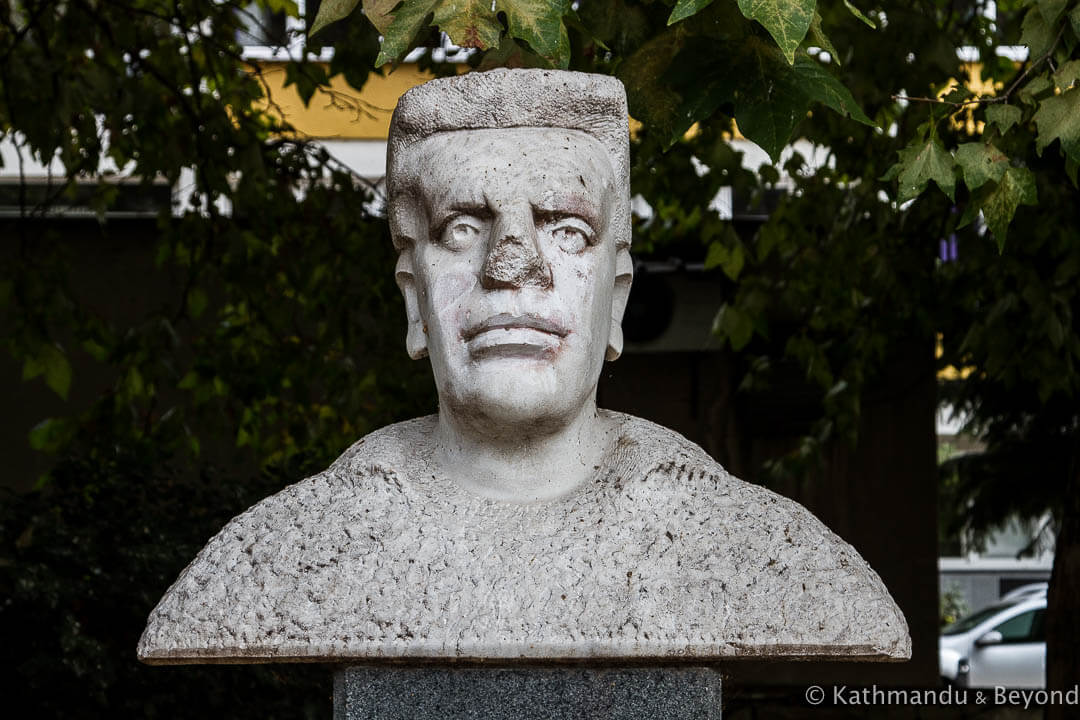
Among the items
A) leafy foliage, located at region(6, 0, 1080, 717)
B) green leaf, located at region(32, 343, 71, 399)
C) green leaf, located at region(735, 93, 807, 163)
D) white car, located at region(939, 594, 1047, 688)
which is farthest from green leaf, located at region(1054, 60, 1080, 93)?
white car, located at region(939, 594, 1047, 688)

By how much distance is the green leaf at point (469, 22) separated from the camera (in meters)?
3.08

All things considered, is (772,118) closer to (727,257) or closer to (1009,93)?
(1009,93)

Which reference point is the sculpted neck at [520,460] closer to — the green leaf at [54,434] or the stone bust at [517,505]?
the stone bust at [517,505]

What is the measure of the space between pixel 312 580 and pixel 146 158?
386 cm

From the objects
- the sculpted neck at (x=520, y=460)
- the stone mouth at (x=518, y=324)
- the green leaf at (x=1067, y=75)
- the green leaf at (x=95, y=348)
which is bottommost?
the sculpted neck at (x=520, y=460)

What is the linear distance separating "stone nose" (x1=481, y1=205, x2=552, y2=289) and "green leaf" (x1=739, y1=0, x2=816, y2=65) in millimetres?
564

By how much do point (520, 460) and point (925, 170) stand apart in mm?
1178

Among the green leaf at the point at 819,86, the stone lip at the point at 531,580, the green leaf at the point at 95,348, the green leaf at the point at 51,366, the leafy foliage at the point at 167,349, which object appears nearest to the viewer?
the stone lip at the point at 531,580

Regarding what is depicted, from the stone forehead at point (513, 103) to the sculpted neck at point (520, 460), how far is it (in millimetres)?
554

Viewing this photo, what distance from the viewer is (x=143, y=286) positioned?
29.4 feet

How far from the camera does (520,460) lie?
3186mm

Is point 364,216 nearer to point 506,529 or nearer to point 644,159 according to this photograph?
point 644,159

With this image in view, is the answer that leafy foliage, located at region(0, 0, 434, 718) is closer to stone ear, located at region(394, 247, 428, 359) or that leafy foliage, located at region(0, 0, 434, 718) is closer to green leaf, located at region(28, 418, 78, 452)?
green leaf, located at region(28, 418, 78, 452)

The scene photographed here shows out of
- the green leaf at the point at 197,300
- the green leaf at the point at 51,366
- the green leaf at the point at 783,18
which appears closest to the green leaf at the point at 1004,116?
the green leaf at the point at 783,18
